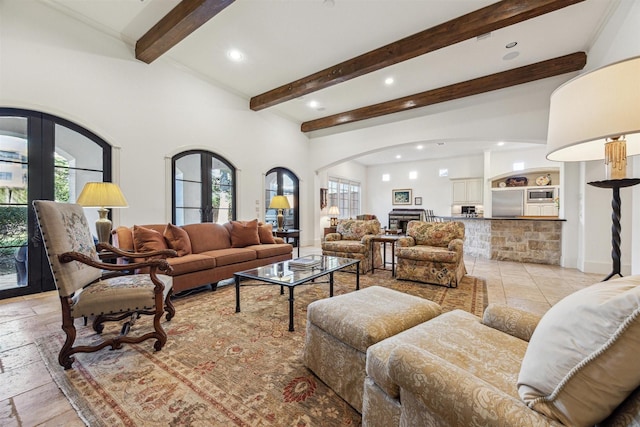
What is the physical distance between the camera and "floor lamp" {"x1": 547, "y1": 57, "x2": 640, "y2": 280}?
1.12m

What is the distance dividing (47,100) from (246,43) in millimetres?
2592

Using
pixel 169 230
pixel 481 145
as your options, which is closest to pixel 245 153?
pixel 169 230

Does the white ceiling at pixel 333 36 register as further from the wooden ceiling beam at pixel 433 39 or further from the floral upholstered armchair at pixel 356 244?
the floral upholstered armchair at pixel 356 244

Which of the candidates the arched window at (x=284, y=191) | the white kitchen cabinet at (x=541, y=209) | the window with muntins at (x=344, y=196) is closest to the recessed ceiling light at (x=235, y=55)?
the arched window at (x=284, y=191)

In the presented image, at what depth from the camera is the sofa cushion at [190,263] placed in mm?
3035

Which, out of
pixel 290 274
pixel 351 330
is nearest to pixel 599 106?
pixel 351 330

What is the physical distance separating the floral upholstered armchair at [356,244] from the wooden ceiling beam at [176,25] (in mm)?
3537

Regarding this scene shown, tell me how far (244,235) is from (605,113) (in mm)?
4135

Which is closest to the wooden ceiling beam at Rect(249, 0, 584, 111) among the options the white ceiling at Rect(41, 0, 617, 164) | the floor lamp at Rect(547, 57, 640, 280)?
the white ceiling at Rect(41, 0, 617, 164)

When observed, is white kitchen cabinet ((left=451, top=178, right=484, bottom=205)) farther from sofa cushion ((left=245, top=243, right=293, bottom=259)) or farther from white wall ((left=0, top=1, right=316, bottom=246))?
sofa cushion ((left=245, top=243, right=293, bottom=259))

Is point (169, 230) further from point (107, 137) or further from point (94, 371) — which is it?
point (94, 371)

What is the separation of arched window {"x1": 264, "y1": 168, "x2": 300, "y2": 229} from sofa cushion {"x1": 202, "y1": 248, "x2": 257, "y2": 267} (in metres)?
2.51

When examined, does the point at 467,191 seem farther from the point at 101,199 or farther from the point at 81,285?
the point at 81,285

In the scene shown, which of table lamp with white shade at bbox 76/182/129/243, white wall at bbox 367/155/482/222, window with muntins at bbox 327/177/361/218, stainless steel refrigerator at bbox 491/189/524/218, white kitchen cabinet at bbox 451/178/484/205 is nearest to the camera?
table lamp with white shade at bbox 76/182/129/243
